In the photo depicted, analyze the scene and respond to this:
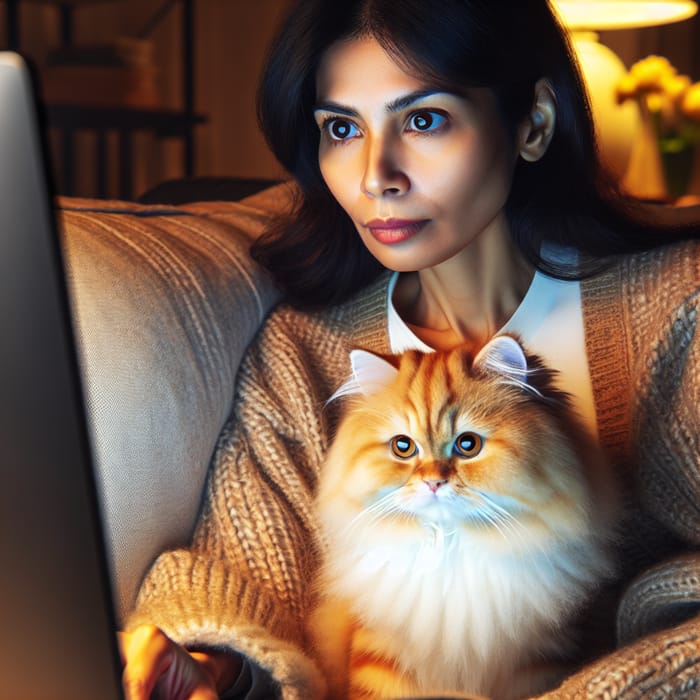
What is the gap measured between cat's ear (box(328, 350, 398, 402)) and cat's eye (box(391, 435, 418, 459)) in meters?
0.05

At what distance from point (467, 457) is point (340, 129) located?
31 cm

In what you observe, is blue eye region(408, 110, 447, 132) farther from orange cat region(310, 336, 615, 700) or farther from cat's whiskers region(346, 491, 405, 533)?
cat's whiskers region(346, 491, 405, 533)

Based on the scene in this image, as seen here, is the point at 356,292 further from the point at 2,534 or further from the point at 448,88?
the point at 2,534

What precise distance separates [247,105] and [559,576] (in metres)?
2.88

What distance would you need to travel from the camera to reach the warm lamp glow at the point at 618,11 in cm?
203

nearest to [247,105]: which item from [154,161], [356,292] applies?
Answer: [154,161]

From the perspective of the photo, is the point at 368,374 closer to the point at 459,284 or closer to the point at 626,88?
the point at 459,284

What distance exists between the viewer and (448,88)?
2.70ft

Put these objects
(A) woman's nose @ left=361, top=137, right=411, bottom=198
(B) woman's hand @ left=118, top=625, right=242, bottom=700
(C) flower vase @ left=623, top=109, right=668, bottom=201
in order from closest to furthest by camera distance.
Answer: (B) woman's hand @ left=118, top=625, right=242, bottom=700, (A) woman's nose @ left=361, top=137, right=411, bottom=198, (C) flower vase @ left=623, top=109, right=668, bottom=201

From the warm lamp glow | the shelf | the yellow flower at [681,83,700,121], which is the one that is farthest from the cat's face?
the shelf

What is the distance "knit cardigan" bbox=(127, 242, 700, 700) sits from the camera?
2.62ft

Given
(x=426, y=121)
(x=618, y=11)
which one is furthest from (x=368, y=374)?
(x=618, y=11)

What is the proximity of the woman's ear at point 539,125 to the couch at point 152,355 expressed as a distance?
273mm

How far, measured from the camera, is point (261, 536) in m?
0.91
